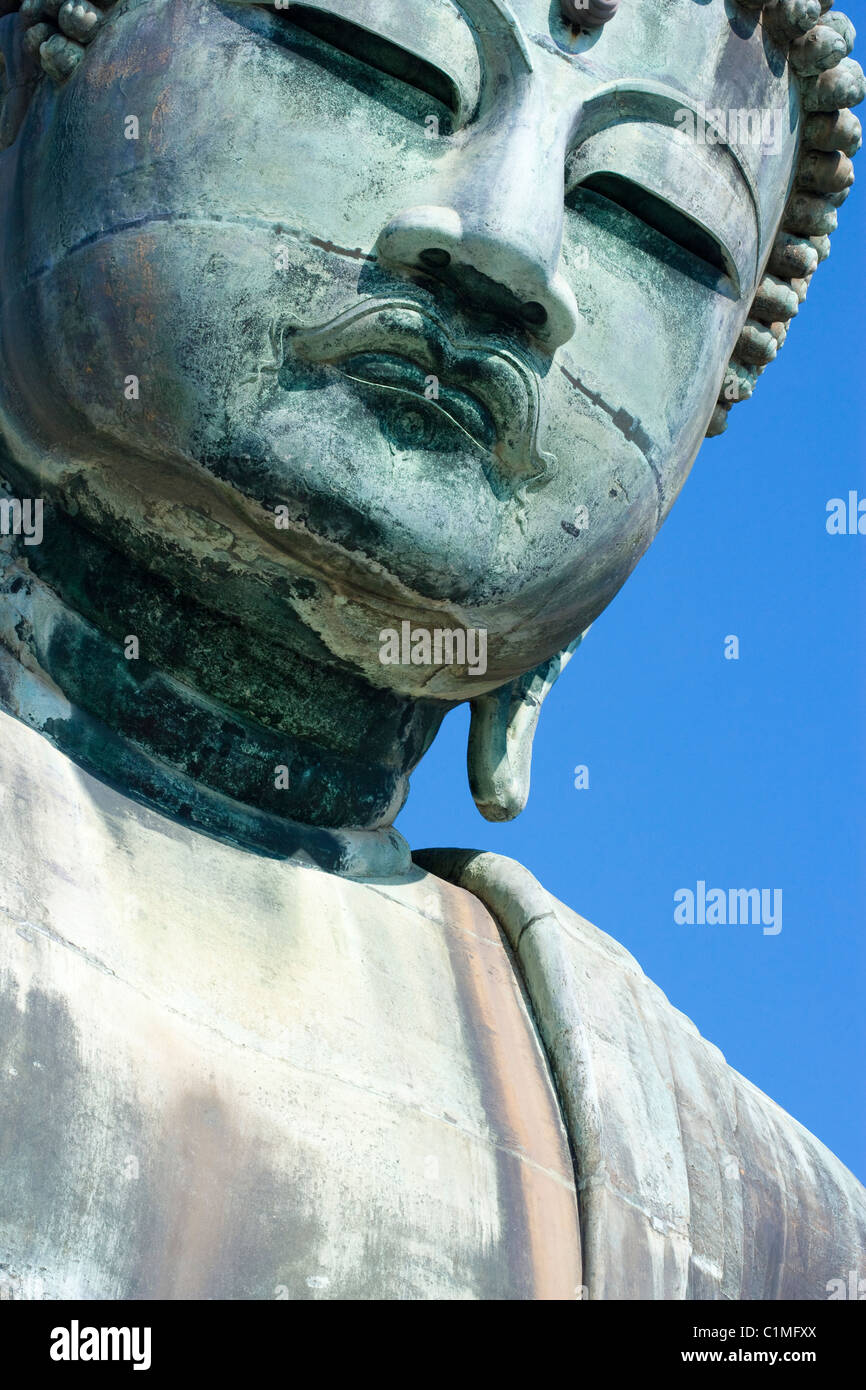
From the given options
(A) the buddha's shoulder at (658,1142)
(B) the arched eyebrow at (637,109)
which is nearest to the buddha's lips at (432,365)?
(B) the arched eyebrow at (637,109)

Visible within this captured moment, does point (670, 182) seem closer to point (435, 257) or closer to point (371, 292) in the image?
point (435, 257)

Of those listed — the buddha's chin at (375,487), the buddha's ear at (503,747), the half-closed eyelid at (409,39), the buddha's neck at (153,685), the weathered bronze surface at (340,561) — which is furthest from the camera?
the buddha's ear at (503,747)

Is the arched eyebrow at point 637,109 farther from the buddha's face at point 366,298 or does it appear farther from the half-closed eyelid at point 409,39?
the half-closed eyelid at point 409,39

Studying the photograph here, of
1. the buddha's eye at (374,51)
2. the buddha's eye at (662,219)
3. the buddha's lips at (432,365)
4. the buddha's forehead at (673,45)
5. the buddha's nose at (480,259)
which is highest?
the buddha's forehead at (673,45)

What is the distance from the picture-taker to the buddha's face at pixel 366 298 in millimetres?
6422

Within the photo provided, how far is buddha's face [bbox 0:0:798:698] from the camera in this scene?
6.42 meters

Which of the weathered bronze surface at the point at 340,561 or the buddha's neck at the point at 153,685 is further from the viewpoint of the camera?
the buddha's neck at the point at 153,685

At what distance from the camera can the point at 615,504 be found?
22.8 feet

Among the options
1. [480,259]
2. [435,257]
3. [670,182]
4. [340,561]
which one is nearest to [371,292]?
[435,257]

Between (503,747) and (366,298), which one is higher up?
(366,298)

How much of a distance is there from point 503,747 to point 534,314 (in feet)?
4.96

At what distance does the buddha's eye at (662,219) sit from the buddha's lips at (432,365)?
0.66m

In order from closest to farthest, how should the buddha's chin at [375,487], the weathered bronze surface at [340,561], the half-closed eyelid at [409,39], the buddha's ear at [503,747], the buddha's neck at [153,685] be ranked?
the weathered bronze surface at [340,561]
the buddha's chin at [375,487]
the half-closed eyelid at [409,39]
the buddha's neck at [153,685]
the buddha's ear at [503,747]

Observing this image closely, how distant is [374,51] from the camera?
6.67 m
